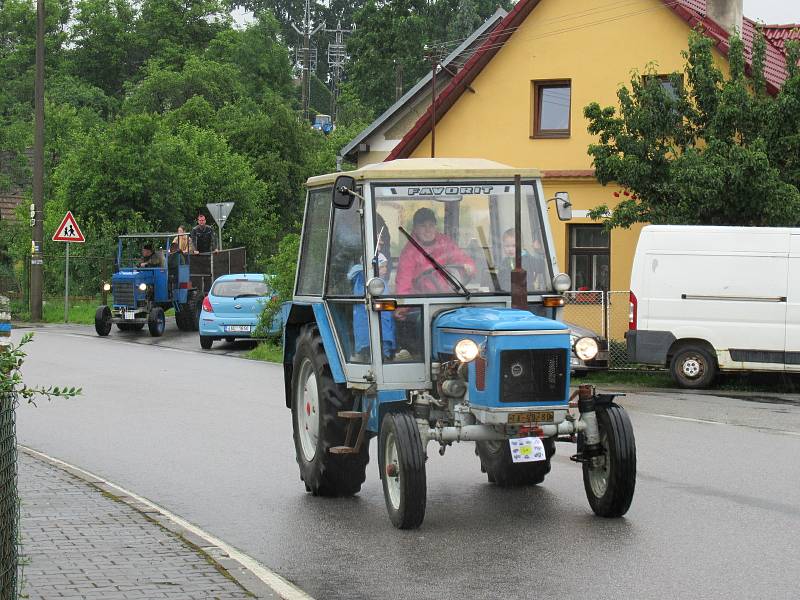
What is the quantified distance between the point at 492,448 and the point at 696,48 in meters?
15.6

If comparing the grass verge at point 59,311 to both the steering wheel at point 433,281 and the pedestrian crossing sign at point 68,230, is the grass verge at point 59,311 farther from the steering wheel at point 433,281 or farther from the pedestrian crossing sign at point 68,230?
the steering wheel at point 433,281

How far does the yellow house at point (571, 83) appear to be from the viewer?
30547mm

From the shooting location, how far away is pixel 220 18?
85.6m

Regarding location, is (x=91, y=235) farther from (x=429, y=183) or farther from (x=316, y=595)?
(x=316, y=595)

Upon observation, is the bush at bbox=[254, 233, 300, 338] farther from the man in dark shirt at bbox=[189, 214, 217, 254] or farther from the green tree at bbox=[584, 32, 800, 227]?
the man in dark shirt at bbox=[189, 214, 217, 254]

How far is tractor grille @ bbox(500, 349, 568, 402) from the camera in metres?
9.06

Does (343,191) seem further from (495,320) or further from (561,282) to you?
(561,282)

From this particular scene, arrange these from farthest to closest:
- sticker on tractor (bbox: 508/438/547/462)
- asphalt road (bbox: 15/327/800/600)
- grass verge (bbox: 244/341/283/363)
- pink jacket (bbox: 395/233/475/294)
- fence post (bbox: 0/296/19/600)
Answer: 1. grass verge (bbox: 244/341/283/363)
2. pink jacket (bbox: 395/233/475/294)
3. sticker on tractor (bbox: 508/438/547/462)
4. asphalt road (bbox: 15/327/800/600)
5. fence post (bbox: 0/296/19/600)

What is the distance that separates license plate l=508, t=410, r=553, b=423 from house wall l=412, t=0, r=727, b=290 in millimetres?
21131

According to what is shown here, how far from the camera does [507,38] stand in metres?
32.1

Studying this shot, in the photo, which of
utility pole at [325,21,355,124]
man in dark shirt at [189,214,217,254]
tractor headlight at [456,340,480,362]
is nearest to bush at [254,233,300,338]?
man in dark shirt at [189,214,217,254]

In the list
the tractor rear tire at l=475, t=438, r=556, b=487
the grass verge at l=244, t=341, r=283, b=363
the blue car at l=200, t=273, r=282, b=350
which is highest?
the blue car at l=200, t=273, r=282, b=350

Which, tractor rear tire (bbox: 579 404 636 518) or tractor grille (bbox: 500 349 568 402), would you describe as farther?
tractor rear tire (bbox: 579 404 636 518)

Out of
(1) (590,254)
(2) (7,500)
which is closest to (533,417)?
(2) (7,500)
